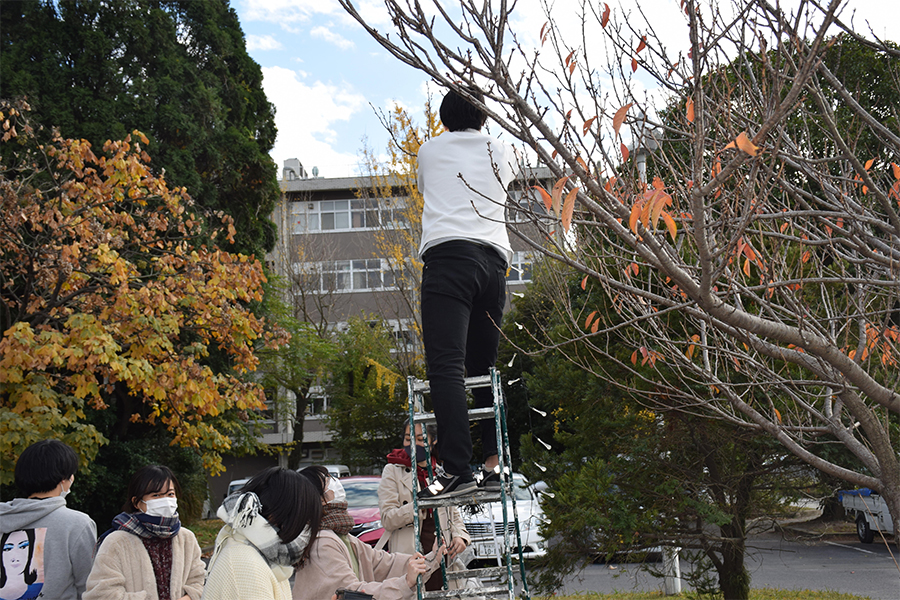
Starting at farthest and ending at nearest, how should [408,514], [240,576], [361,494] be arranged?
[361,494]
[408,514]
[240,576]

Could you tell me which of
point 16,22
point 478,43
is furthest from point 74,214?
point 478,43

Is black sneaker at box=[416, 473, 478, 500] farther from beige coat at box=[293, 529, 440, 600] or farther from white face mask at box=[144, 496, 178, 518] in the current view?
white face mask at box=[144, 496, 178, 518]

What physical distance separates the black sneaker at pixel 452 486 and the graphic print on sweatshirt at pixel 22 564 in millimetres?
1916

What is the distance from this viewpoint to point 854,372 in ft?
9.34

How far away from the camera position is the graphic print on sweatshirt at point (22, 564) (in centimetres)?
346

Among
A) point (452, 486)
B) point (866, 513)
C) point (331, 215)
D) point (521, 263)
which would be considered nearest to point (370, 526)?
point (452, 486)

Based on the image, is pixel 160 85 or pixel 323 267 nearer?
pixel 160 85

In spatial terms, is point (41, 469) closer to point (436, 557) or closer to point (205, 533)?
point (436, 557)

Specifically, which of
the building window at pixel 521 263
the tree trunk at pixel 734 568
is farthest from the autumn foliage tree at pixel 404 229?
the tree trunk at pixel 734 568

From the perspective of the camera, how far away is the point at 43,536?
355 cm

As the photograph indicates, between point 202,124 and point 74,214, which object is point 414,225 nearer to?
point 202,124

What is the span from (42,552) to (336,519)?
143 cm

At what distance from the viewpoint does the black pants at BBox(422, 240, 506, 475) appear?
3281 mm

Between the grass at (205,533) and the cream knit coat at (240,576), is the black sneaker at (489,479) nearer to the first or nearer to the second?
the cream knit coat at (240,576)
